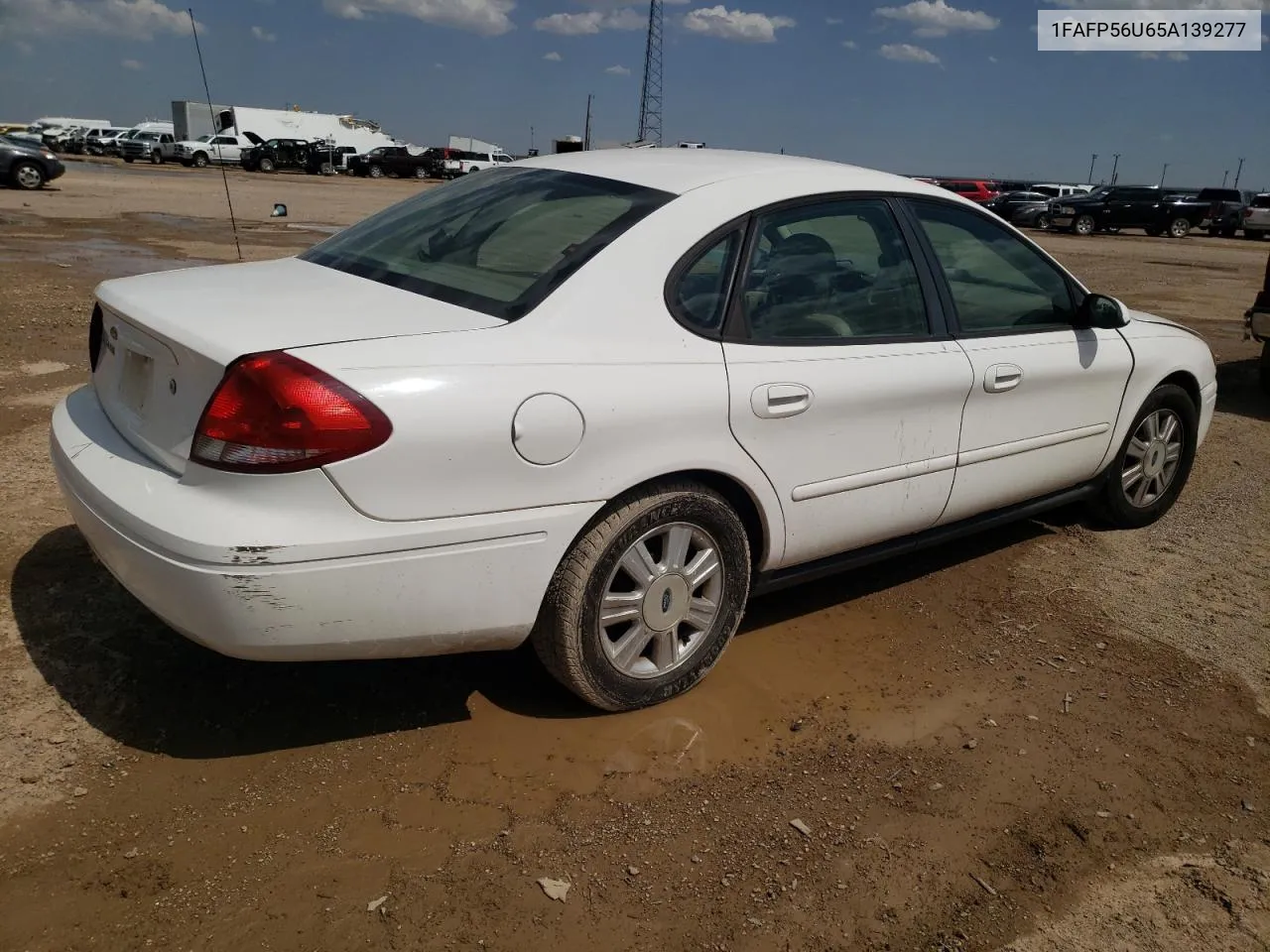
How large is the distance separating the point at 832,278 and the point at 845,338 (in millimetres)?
227

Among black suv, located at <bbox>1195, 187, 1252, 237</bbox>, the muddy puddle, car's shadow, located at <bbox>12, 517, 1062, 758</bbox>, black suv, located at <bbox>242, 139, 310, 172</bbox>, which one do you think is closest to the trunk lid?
car's shadow, located at <bbox>12, 517, 1062, 758</bbox>

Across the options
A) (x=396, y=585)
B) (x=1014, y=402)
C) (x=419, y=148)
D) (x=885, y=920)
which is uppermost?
(x=419, y=148)

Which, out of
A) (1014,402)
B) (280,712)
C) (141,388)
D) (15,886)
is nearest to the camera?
(15,886)

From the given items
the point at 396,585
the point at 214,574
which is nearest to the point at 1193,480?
the point at 396,585

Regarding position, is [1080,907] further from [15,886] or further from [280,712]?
[15,886]

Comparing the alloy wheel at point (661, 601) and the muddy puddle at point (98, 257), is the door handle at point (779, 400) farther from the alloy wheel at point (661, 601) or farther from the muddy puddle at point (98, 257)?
the muddy puddle at point (98, 257)

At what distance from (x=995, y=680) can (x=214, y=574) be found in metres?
2.53

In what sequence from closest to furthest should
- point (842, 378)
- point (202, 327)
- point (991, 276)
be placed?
point (202, 327), point (842, 378), point (991, 276)

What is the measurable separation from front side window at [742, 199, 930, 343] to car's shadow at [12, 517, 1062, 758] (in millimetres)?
1207

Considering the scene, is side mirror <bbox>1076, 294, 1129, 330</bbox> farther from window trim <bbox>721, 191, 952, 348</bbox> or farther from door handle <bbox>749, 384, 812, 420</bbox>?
door handle <bbox>749, 384, 812, 420</bbox>

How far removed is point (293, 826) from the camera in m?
2.55

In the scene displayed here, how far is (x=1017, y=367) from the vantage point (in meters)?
3.82

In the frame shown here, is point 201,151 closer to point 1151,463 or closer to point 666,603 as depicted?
point 1151,463

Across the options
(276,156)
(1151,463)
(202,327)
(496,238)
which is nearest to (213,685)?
(202,327)
